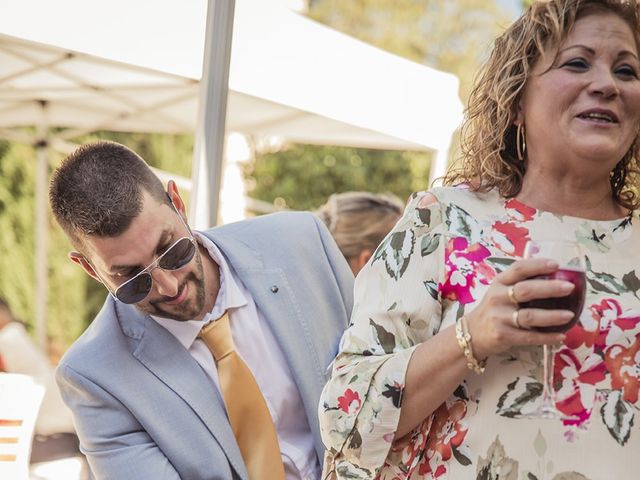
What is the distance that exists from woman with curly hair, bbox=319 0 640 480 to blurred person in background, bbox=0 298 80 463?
371 cm

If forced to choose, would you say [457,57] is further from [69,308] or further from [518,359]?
[518,359]

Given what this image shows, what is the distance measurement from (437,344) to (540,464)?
28cm

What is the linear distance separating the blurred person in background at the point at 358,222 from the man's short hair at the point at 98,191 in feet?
5.69

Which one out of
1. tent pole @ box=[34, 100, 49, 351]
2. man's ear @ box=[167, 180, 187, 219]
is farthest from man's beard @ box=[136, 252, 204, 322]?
tent pole @ box=[34, 100, 49, 351]

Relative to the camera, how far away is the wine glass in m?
1.33

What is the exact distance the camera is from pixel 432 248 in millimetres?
1619

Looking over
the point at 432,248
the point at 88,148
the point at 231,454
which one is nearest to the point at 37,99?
the point at 88,148

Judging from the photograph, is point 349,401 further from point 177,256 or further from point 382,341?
point 177,256

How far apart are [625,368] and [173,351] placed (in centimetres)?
138

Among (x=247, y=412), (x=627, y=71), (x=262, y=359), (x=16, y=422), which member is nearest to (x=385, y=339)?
(x=627, y=71)

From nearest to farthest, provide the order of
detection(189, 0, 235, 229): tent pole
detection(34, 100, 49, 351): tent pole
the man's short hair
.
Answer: the man's short hair, detection(189, 0, 235, 229): tent pole, detection(34, 100, 49, 351): tent pole

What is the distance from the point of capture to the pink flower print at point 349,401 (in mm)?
1539

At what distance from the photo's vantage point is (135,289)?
2.46 metres

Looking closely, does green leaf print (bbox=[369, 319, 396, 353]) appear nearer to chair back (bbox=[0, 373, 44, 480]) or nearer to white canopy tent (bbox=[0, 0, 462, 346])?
white canopy tent (bbox=[0, 0, 462, 346])
